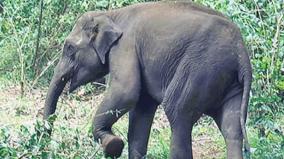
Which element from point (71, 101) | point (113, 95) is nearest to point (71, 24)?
point (71, 101)

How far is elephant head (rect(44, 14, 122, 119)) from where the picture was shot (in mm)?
8055

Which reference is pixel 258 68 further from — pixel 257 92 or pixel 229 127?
pixel 229 127

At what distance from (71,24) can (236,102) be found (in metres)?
4.85

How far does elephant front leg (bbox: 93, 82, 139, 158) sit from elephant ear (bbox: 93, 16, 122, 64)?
375mm

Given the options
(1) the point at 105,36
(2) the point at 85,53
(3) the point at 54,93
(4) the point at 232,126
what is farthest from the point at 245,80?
(3) the point at 54,93

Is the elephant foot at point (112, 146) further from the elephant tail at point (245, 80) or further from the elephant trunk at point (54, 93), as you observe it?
the elephant tail at point (245, 80)

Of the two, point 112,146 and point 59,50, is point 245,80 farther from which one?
point 59,50

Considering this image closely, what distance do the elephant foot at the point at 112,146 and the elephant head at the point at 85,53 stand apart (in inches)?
28.7

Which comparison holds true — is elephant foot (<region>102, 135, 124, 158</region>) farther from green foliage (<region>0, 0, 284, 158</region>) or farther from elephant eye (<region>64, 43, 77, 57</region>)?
elephant eye (<region>64, 43, 77, 57</region>)

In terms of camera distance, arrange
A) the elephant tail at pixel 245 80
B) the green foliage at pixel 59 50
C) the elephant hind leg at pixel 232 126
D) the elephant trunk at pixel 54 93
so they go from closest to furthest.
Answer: the green foliage at pixel 59 50
the elephant tail at pixel 245 80
the elephant hind leg at pixel 232 126
the elephant trunk at pixel 54 93

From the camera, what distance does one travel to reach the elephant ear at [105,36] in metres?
7.99

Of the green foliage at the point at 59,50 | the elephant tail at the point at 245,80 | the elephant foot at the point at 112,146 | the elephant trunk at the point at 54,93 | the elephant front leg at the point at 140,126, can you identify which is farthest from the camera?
the elephant trunk at the point at 54,93

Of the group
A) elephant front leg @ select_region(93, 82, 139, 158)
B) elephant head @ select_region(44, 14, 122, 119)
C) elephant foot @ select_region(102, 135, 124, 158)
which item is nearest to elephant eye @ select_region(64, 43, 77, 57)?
elephant head @ select_region(44, 14, 122, 119)

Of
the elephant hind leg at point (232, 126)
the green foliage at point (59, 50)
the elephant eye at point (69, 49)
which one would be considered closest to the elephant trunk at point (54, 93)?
the elephant eye at point (69, 49)
